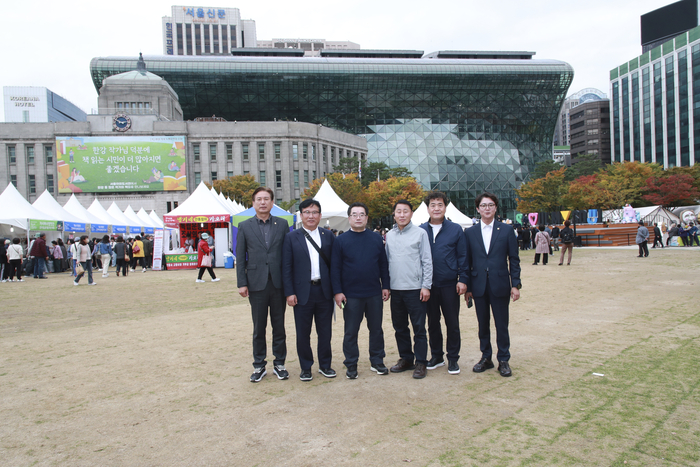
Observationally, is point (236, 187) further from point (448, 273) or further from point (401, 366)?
point (448, 273)

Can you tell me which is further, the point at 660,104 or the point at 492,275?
the point at 660,104

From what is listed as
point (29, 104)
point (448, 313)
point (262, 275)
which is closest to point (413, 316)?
point (448, 313)

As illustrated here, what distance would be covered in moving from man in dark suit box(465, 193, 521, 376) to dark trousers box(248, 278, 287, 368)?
6.89 ft

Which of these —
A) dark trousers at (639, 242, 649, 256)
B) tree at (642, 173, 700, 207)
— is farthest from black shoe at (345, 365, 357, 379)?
tree at (642, 173, 700, 207)

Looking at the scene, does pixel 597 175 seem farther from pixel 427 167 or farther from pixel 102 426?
pixel 102 426

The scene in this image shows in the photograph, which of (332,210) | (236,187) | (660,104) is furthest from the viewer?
(660,104)

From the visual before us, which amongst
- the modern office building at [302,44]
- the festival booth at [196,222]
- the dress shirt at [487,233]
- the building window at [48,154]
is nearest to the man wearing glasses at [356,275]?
the dress shirt at [487,233]

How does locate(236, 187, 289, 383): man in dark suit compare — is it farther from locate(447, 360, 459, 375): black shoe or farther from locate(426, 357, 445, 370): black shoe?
locate(447, 360, 459, 375): black shoe

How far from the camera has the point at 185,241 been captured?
79.2ft

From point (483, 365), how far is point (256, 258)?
2719 millimetres

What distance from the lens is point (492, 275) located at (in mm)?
5008

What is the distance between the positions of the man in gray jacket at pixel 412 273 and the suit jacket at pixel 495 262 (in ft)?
1.74

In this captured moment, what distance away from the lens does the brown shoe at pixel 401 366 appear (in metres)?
5.12

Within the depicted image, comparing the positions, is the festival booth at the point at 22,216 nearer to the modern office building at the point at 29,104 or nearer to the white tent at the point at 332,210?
the white tent at the point at 332,210
